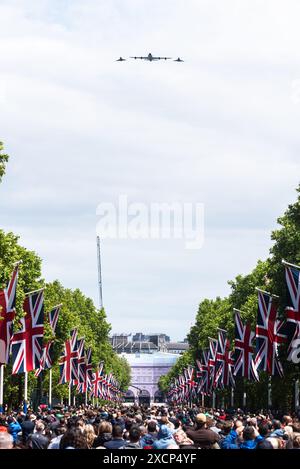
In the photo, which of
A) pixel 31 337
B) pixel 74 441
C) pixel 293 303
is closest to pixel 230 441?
pixel 74 441

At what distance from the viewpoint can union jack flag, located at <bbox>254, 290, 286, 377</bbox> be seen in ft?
184

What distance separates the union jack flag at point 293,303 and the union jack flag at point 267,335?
7.60 meters

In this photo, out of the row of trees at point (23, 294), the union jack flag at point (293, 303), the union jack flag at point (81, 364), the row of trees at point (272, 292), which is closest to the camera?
the union jack flag at point (293, 303)

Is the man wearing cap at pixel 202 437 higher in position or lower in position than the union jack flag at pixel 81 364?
lower

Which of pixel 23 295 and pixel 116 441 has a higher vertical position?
pixel 23 295

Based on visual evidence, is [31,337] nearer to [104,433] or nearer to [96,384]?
[104,433]

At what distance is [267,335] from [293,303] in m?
10.4

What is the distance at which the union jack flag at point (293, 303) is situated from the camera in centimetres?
4598

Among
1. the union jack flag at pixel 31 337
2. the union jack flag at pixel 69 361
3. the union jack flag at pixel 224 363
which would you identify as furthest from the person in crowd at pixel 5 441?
the union jack flag at pixel 224 363

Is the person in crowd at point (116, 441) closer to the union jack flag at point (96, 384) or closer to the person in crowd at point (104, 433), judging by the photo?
the person in crowd at point (104, 433)

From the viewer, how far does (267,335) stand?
5694 centimetres

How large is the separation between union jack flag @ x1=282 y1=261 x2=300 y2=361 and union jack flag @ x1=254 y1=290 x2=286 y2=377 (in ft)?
24.9
